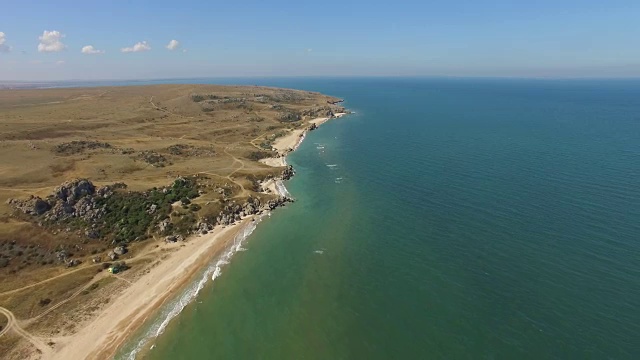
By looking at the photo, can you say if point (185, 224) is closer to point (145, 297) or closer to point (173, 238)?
point (173, 238)

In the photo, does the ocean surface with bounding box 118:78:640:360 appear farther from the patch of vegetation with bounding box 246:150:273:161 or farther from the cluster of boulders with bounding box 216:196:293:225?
the patch of vegetation with bounding box 246:150:273:161

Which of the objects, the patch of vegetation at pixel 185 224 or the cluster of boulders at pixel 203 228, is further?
the cluster of boulders at pixel 203 228

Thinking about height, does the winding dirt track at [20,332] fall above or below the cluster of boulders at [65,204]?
below

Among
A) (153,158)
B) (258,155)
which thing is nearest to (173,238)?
(153,158)

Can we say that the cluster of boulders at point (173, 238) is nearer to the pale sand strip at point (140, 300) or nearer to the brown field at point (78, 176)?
the pale sand strip at point (140, 300)

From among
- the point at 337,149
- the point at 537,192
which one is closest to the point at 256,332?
the point at 537,192

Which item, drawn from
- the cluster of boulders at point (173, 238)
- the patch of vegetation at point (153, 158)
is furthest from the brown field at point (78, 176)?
the cluster of boulders at point (173, 238)
